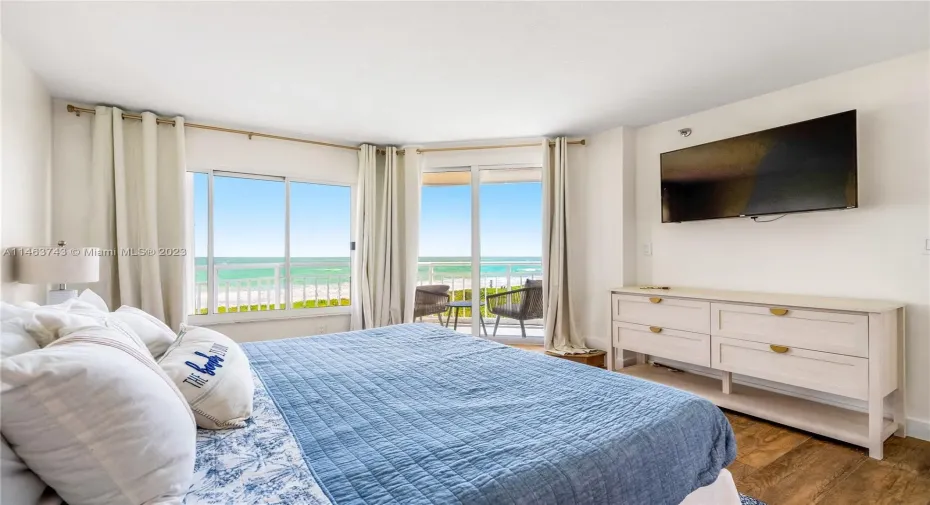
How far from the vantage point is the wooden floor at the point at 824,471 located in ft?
6.16

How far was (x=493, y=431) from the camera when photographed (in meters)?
1.18

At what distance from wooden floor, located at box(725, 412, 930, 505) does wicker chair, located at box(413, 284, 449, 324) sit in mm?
3116

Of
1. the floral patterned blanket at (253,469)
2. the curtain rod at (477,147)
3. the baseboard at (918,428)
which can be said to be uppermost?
the curtain rod at (477,147)

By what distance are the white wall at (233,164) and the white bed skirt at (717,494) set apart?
3769 mm

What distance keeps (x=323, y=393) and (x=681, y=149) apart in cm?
331

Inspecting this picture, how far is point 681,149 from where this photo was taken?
3.42 meters

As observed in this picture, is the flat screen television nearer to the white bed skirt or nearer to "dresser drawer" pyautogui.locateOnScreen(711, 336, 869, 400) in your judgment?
"dresser drawer" pyautogui.locateOnScreen(711, 336, 869, 400)

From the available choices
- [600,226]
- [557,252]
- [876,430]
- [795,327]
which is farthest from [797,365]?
[557,252]

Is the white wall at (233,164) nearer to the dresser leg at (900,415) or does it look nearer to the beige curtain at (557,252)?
the beige curtain at (557,252)

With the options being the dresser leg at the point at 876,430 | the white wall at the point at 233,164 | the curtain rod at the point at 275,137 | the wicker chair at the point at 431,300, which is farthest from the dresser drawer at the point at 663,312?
the white wall at the point at 233,164

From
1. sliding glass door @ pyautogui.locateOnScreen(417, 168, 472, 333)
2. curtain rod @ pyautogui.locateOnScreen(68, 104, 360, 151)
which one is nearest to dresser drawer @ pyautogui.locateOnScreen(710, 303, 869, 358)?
sliding glass door @ pyautogui.locateOnScreen(417, 168, 472, 333)

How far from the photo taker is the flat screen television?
255cm

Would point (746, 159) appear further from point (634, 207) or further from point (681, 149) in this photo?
point (634, 207)

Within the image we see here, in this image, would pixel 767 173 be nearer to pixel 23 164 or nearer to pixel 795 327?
pixel 795 327
